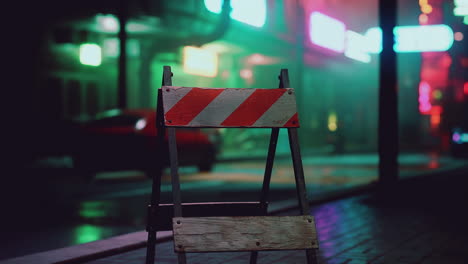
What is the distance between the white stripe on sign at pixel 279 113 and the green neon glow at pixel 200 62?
26.4 m

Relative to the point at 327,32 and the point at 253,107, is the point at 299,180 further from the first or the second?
the point at 327,32

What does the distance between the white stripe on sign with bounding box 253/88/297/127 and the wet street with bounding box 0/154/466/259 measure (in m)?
3.64

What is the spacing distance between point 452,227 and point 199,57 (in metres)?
24.5

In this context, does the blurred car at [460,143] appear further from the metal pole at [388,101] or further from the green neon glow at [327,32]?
the metal pole at [388,101]

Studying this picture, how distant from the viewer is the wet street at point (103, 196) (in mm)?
8453

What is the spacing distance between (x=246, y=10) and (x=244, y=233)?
28606mm

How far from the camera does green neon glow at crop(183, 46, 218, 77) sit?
31.2 m

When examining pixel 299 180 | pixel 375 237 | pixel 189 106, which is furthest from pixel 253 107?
pixel 375 237

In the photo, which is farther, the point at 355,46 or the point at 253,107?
the point at 355,46

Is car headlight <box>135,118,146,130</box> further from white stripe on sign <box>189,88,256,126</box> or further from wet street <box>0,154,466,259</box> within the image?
white stripe on sign <box>189,88,256,126</box>

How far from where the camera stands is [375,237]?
793cm

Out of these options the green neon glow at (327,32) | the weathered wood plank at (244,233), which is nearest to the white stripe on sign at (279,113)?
the weathered wood plank at (244,233)

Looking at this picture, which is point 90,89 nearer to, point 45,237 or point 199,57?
point 199,57

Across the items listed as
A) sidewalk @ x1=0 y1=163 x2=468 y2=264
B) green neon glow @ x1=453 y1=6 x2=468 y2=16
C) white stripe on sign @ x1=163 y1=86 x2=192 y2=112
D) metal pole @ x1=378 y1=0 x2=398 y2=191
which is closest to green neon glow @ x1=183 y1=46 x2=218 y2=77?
green neon glow @ x1=453 y1=6 x2=468 y2=16
